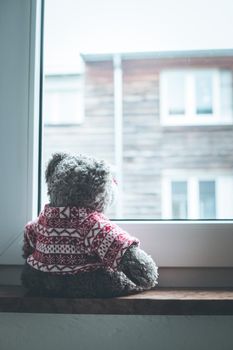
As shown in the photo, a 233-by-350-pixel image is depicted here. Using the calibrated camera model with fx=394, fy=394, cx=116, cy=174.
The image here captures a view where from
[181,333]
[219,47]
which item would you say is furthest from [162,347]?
[219,47]

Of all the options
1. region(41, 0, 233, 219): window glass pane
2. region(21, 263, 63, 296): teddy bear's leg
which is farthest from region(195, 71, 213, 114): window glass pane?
region(21, 263, 63, 296): teddy bear's leg

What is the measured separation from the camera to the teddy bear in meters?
0.60

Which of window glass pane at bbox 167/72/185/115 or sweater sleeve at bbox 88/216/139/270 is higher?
window glass pane at bbox 167/72/185/115

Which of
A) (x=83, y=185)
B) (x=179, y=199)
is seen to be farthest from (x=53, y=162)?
(x=179, y=199)

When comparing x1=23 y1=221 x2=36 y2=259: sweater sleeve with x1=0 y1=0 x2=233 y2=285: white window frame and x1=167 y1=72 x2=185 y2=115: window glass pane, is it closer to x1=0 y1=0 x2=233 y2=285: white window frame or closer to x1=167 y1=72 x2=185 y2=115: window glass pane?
x1=0 y1=0 x2=233 y2=285: white window frame

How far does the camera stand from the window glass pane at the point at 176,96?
871 mm

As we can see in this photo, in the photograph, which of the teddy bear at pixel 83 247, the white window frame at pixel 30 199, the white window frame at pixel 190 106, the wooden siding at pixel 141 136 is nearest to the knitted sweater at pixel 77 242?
the teddy bear at pixel 83 247

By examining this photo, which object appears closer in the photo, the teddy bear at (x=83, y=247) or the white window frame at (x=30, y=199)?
the teddy bear at (x=83, y=247)

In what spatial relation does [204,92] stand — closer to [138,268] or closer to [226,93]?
[226,93]

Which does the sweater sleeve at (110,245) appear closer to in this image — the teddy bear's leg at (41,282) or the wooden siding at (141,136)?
the teddy bear's leg at (41,282)

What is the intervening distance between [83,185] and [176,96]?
1.19ft

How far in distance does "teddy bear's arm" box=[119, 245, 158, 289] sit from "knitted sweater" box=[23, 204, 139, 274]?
2cm

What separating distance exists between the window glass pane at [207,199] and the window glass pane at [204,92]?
16cm

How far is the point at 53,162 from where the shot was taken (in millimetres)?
670
